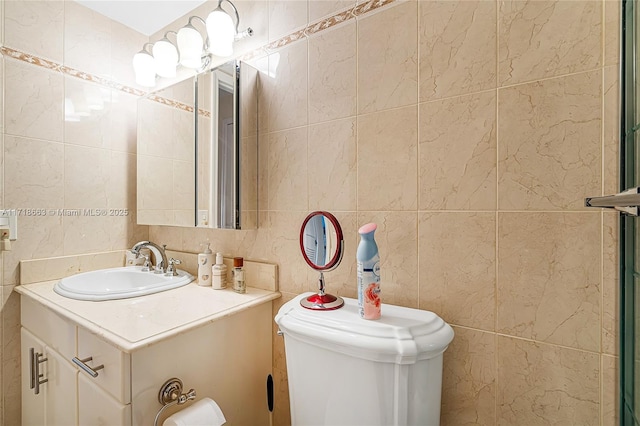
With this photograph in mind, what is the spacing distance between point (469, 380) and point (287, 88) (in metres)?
1.13

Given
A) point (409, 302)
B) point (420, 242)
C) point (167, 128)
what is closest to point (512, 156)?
point (420, 242)

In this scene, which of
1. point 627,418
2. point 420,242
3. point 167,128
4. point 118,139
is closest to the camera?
point 627,418

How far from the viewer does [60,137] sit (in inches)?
56.9

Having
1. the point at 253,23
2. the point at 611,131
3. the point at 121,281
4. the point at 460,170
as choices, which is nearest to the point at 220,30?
the point at 253,23

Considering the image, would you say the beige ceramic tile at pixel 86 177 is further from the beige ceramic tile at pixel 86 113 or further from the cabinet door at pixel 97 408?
the cabinet door at pixel 97 408

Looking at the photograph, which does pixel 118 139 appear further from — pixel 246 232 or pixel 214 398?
pixel 214 398

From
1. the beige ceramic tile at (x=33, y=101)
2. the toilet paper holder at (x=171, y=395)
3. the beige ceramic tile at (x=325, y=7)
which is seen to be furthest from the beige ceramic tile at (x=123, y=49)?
the toilet paper holder at (x=171, y=395)

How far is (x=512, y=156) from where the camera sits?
30.2 inches

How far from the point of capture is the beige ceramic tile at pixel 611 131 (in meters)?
0.66

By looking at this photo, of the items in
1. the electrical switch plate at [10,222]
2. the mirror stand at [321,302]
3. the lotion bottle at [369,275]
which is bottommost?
the mirror stand at [321,302]

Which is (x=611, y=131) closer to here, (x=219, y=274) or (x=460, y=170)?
(x=460, y=170)

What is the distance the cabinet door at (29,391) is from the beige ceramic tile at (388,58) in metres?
1.50

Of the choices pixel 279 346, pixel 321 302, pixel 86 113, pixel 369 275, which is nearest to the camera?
pixel 369 275

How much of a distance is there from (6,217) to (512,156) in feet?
6.22
